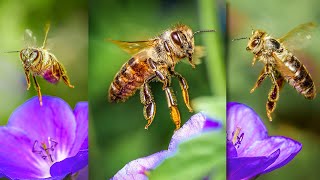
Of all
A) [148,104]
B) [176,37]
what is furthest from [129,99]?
[176,37]

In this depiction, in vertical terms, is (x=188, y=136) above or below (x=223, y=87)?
below

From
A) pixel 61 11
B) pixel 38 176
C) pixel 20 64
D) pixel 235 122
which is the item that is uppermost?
pixel 61 11

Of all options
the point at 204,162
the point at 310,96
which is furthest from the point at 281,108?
the point at 204,162

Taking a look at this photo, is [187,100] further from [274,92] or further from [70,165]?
[70,165]

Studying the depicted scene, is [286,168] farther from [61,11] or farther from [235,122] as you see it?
[61,11]

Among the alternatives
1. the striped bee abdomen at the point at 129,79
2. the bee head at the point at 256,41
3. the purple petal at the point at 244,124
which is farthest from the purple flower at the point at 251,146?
the striped bee abdomen at the point at 129,79
